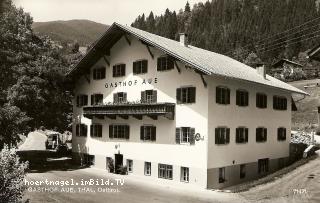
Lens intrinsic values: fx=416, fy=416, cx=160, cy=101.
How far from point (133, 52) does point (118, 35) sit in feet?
7.56

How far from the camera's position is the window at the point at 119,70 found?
38.3 meters

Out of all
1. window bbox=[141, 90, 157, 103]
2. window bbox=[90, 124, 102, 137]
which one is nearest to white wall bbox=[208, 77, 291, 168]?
window bbox=[141, 90, 157, 103]

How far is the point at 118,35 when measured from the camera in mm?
37938

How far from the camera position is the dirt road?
26984 mm

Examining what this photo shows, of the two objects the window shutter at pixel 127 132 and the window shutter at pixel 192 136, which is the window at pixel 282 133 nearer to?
the window shutter at pixel 192 136

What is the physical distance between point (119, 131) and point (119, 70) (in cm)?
566

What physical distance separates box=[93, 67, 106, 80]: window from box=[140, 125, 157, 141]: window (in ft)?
25.5

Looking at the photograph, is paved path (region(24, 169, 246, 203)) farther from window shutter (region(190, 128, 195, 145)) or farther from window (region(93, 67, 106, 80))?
window (region(93, 67, 106, 80))

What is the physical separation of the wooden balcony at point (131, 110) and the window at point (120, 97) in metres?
1.07

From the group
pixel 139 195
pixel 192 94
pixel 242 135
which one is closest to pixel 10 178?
pixel 139 195

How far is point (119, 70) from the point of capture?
38.7 m

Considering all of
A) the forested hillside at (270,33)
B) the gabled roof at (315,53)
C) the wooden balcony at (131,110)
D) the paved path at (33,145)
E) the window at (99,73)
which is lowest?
the paved path at (33,145)

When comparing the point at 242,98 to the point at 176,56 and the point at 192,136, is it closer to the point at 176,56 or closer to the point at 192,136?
the point at 192,136

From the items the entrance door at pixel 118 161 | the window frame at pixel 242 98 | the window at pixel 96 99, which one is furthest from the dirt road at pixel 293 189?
the window at pixel 96 99
